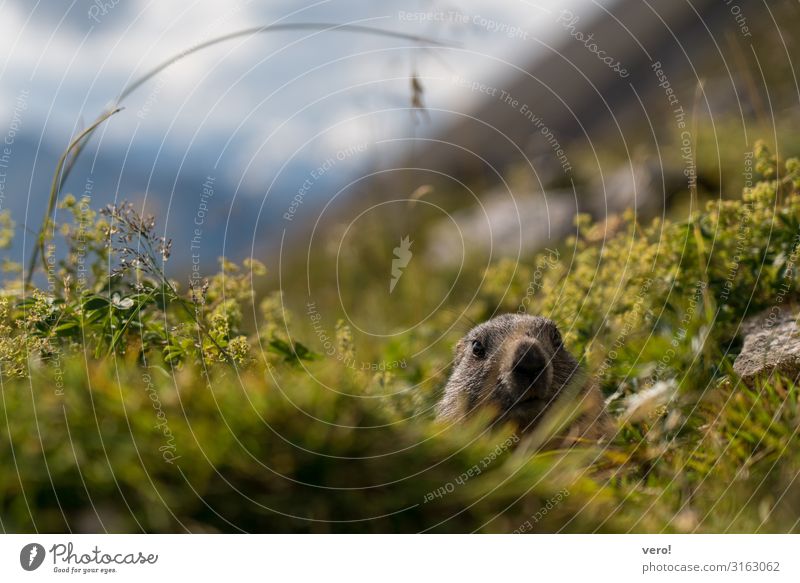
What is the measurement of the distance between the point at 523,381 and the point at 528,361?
13 cm

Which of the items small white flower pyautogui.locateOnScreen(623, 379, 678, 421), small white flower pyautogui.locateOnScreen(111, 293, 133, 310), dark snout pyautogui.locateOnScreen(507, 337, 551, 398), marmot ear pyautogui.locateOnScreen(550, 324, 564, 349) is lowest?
small white flower pyautogui.locateOnScreen(623, 379, 678, 421)

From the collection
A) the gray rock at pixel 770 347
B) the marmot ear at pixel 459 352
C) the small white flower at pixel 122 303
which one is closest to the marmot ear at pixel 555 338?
the marmot ear at pixel 459 352

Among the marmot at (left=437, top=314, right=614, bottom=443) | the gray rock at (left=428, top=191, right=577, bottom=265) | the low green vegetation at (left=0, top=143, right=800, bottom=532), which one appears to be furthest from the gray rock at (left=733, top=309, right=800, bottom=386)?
the gray rock at (left=428, top=191, right=577, bottom=265)

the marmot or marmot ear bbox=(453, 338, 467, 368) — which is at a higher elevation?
marmot ear bbox=(453, 338, 467, 368)

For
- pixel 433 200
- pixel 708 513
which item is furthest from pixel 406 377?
pixel 433 200

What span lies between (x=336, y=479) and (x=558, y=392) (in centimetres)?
210

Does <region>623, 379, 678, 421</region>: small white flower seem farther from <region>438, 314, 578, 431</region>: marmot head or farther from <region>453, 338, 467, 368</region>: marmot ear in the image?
<region>453, 338, 467, 368</region>: marmot ear

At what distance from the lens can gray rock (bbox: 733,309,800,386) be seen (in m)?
4.11

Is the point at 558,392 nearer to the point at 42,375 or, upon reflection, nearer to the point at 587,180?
the point at 42,375

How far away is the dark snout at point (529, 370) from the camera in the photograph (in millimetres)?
4398

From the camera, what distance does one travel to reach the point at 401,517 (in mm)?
2746
